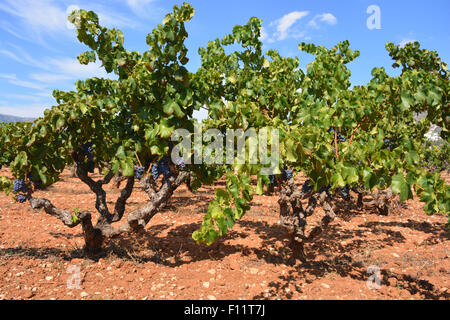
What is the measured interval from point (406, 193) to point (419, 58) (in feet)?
12.3

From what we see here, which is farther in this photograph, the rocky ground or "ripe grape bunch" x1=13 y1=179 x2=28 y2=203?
"ripe grape bunch" x1=13 y1=179 x2=28 y2=203

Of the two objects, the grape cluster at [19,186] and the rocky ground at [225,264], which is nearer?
the rocky ground at [225,264]

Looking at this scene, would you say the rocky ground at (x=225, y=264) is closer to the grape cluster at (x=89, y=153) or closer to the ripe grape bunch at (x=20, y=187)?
the ripe grape bunch at (x=20, y=187)

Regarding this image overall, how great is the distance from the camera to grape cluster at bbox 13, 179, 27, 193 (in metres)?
3.77

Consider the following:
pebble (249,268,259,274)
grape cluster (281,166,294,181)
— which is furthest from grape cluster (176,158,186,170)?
pebble (249,268,259,274)

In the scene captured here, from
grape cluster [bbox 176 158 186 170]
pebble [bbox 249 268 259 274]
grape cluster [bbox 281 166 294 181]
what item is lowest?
pebble [bbox 249 268 259 274]

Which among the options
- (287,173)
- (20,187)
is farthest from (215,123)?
(20,187)

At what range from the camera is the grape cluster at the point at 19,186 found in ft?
12.4

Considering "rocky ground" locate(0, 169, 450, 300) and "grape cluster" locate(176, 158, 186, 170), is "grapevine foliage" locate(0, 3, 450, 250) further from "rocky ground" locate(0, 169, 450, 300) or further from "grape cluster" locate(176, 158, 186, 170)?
"rocky ground" locate(0, 169, 450, 300)

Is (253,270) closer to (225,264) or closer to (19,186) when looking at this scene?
(225,264)

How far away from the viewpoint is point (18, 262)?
12.8 feet

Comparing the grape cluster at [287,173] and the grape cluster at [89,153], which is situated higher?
the grape cluster at [89,153]

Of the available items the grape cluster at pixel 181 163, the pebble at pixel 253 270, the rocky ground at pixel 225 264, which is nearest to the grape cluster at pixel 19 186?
the rocky ground at pixel 225 264
